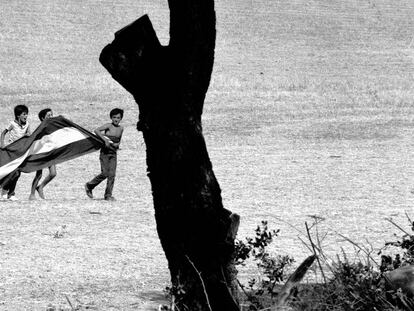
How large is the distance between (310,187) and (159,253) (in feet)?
18.0

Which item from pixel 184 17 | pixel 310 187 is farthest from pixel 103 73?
pixel 184 17

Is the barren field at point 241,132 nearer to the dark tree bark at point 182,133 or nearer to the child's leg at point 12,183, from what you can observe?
the child's leg at point 12,183

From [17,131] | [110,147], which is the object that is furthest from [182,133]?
[17,131]

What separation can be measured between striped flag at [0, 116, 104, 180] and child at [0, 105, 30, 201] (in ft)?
0.35

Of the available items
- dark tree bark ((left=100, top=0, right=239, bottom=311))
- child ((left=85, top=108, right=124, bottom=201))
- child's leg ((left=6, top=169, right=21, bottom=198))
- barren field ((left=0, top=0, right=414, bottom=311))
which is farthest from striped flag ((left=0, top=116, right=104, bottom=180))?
dark tree bark ((left=100, top=0, right=239, bottom=311))

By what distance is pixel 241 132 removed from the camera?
23703 millimetres

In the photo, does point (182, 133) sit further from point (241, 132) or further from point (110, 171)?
point (241, 132)

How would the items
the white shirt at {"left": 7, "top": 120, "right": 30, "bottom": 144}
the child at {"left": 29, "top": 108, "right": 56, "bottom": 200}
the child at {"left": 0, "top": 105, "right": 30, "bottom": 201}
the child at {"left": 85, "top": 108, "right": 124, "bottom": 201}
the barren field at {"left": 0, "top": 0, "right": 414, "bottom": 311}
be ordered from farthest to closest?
the white shirt at {"left": 7, "top": 120, "right": 30, "bottom": 144}, the child at {"left": 29, "top": 108, "right": 56, "bottom": 200}, the child at {"left": 0, "top": 105, "right": 30, "bottom": 201}, the child at {"left": 85, "top": 108, "right": 124, "bottom": 201}, the barren field at {"left": 0, "top": 0, "right": 414, "bottom": 311}

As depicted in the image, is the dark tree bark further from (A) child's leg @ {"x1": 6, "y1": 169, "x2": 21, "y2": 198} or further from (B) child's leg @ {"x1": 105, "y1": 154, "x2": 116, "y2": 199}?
(A) child's leg @ {"x1": 6, "y1": 169, "x2": 21, "y2": 198}

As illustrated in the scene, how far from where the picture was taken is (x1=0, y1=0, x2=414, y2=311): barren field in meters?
10.5

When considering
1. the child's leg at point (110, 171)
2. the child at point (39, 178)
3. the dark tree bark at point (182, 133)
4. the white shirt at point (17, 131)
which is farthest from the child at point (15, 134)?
the dark tree bark at point (182, 133)

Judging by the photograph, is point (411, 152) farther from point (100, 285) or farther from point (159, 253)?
point (100, 285)

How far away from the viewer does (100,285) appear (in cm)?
933

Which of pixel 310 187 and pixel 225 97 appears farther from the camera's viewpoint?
pixel 225 97
